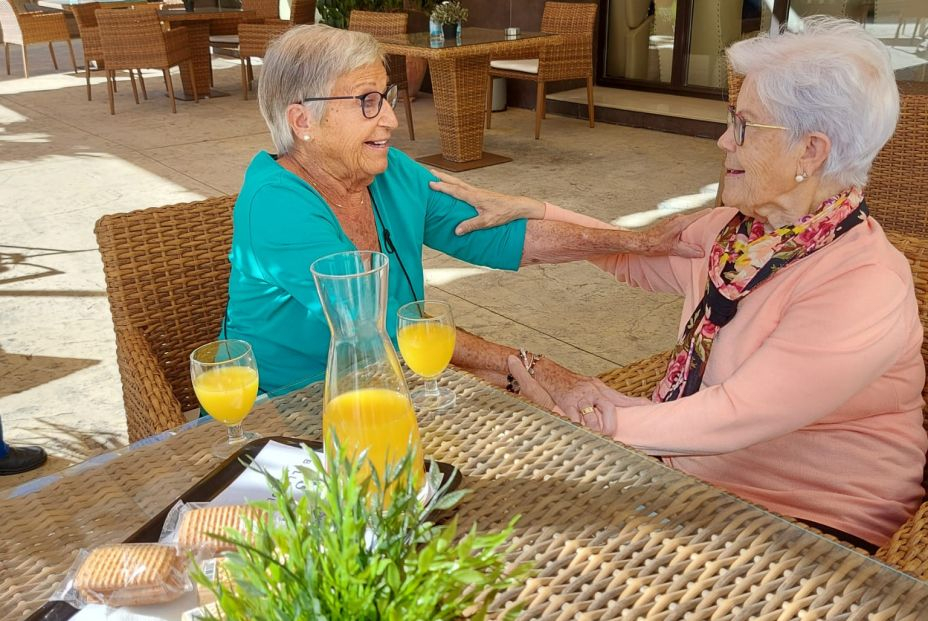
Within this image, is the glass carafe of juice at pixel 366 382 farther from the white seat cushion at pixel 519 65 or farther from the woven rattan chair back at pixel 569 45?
the white seat cushion at pixel 519 65

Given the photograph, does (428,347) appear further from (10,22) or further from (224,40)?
(10,22)

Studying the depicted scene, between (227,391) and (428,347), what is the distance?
33 cm

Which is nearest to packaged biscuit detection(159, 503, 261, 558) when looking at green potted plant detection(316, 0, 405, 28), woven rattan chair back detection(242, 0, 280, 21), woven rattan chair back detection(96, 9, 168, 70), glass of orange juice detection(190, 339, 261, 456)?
glass of orange juice detection(190, 339, 261, 456)

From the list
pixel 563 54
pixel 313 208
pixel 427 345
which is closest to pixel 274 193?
pixel 313 208

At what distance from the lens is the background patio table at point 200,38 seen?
30.2 ft

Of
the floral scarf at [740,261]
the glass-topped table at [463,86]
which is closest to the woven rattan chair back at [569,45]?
the glass-topped table at [463,86]

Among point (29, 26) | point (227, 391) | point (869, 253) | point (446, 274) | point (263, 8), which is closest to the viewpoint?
point (227, 391)

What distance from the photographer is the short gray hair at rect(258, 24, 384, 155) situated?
72.0 inches

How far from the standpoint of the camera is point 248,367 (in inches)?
52.8

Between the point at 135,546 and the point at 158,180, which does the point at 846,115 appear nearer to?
the point at 135,546

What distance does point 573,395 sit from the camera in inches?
67.3

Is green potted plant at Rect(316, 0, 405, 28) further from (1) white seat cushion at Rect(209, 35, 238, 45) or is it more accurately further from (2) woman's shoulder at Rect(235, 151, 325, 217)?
(2) woman's shoulder at Rect(235, 151, 325, 217)

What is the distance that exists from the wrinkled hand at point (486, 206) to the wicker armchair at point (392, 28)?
5.27 m

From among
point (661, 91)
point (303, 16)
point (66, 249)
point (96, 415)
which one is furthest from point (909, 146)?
point (303, 16)
